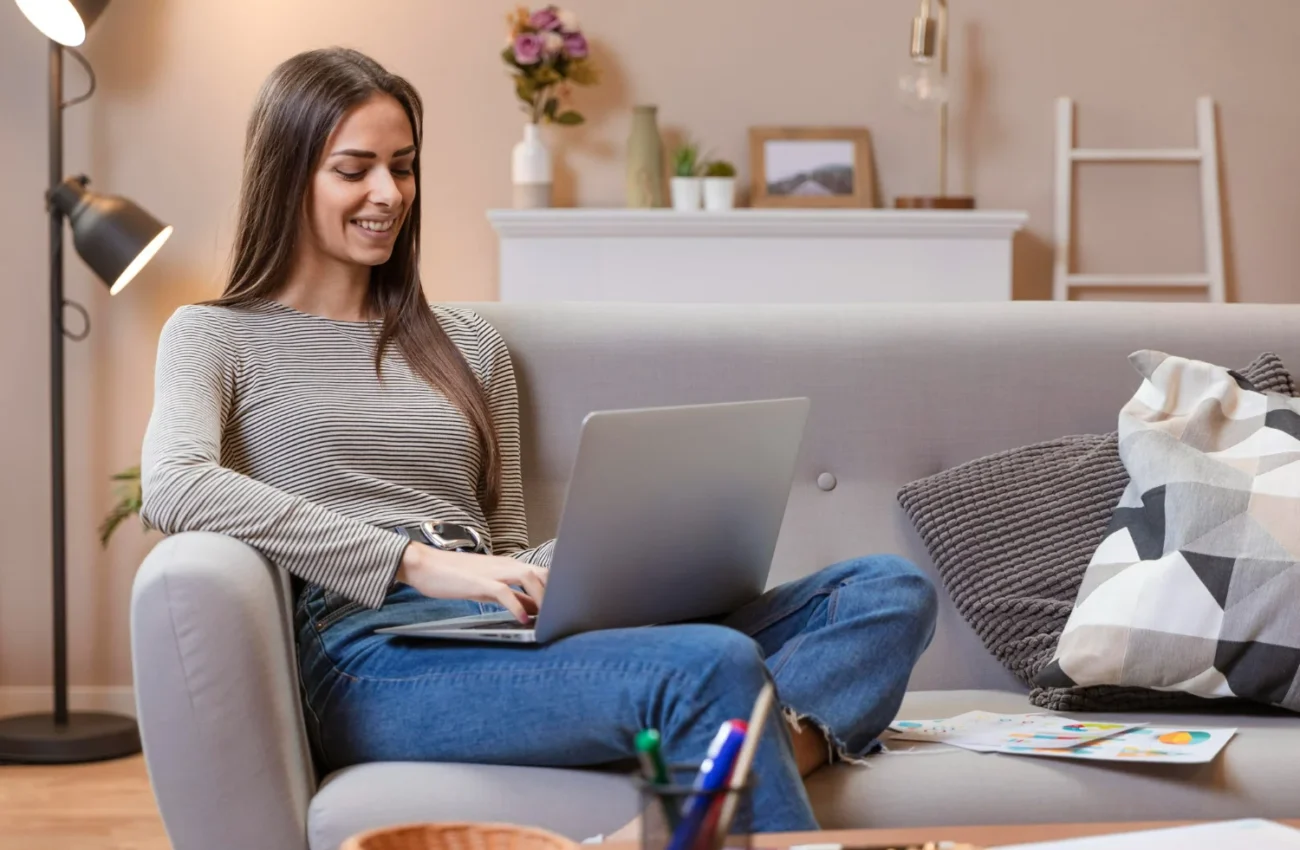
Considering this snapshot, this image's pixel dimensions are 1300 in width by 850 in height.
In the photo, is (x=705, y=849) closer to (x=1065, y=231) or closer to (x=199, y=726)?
(x=199, y=726)

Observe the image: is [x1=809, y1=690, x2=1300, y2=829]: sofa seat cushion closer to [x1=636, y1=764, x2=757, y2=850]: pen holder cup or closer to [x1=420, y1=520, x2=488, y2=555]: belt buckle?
[x1=420, y1=520, x2=488, y2=555]: belt buckle

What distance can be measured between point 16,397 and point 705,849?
297cm

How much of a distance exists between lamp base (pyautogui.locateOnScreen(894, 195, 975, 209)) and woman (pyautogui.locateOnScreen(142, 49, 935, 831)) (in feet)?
5.99

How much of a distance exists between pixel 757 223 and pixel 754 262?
0.09m

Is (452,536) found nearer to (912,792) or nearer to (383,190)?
(383,190)

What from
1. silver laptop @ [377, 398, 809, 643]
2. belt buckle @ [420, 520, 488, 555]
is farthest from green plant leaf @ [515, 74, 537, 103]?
silver laptop @ [377, 398, 809, 643]

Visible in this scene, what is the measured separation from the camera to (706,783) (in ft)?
2.26

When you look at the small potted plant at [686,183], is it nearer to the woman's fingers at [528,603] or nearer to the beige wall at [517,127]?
the beige wall at [517,127]

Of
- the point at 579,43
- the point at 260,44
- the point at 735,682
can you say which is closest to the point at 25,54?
the point at 260,44

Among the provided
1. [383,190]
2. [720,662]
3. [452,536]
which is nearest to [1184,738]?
[720,662]

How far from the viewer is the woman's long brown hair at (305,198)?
172 centimetres

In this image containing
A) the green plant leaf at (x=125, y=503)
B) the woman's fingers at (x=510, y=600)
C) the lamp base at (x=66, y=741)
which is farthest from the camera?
the green plant leaf at (x=125, y=503)

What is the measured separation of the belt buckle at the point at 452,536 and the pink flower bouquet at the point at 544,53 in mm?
1938

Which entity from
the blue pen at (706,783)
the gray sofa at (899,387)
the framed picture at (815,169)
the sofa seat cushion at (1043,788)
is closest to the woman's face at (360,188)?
the gray sofa at (899,387)
